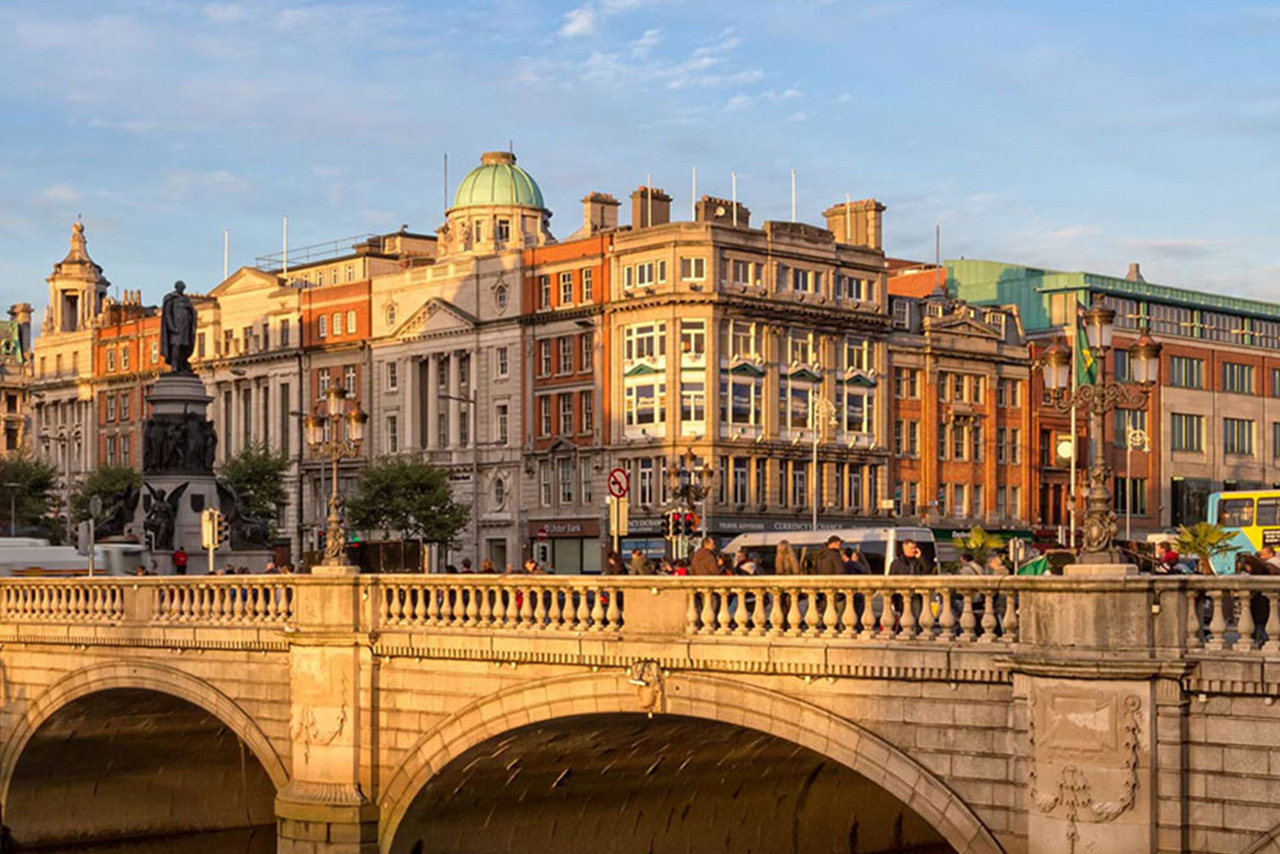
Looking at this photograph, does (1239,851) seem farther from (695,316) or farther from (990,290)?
(990,290)

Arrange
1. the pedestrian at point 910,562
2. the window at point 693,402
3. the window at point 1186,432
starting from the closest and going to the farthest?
the pedestrian at point 910,562
the window at point 693,402
the window at point 1186,432

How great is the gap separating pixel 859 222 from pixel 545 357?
651 inches

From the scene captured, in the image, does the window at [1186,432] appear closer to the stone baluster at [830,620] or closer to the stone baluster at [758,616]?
the stone baluster at [758,616]

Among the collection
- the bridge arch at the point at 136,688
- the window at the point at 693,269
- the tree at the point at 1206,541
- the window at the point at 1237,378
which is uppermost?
the window at the point at 693,269

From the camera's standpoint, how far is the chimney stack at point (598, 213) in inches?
3846

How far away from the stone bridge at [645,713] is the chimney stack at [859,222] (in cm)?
5700

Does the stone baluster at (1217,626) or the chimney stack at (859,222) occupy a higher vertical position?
the chimney stack at (859,222)

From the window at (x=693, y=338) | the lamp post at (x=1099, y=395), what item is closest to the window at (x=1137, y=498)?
the window at (x=693, y=338)

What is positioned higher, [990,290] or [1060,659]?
[990,290]

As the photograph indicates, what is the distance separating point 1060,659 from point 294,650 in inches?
522

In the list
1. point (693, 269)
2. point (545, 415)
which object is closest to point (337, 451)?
point (693, 269)

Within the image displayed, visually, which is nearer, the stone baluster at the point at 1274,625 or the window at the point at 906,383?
the stone baluster at the point at 1274,625

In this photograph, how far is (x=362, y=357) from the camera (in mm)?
102750

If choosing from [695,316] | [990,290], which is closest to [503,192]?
[695,316]
